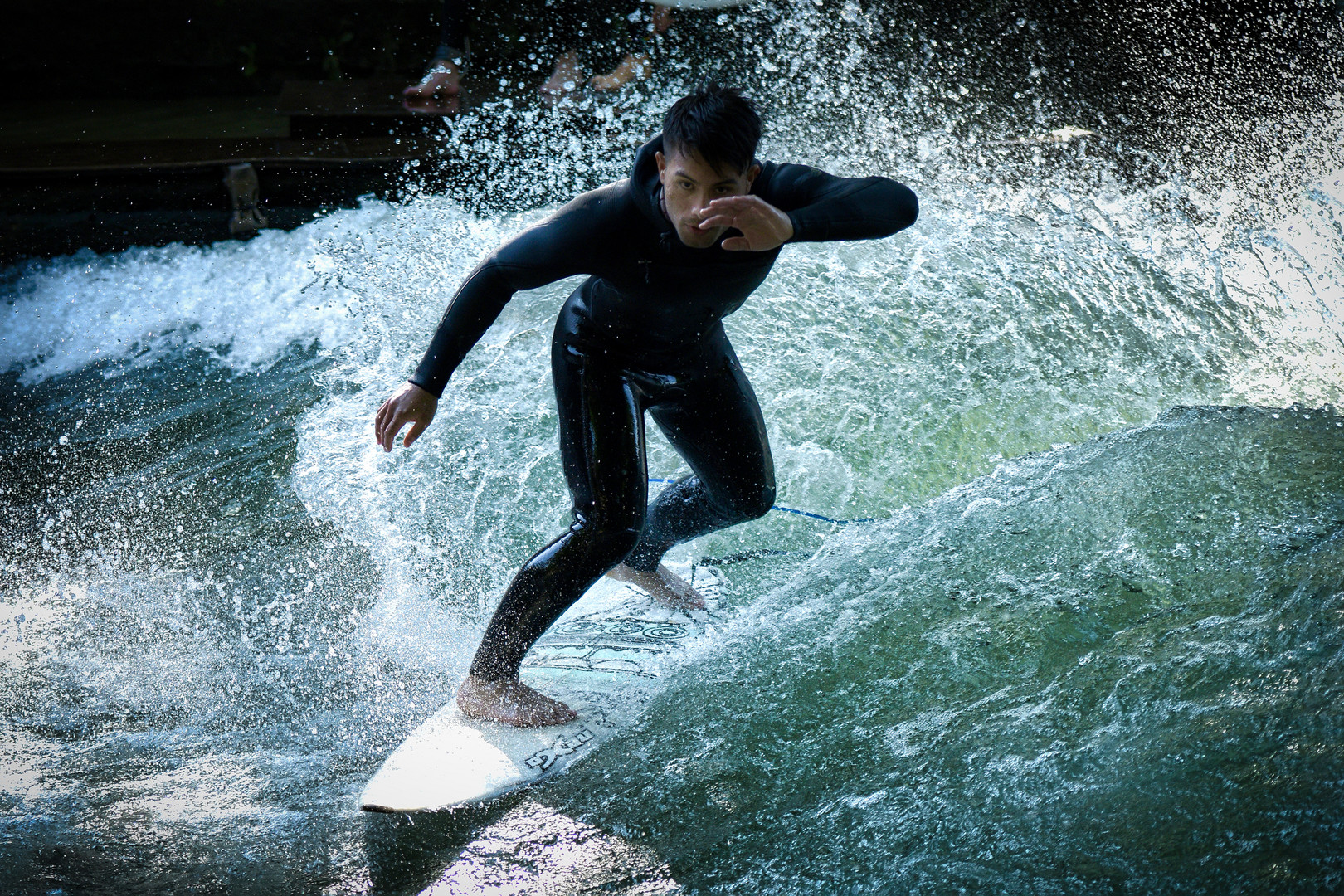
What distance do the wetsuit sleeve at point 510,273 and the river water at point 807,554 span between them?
3.38 feet

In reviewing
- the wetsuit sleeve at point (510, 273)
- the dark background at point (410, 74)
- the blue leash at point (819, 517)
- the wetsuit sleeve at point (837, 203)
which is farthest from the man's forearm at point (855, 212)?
the dark background at point (410, 74)

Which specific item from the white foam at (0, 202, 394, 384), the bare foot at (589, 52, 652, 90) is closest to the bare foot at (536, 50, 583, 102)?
the bare foot at (589, 52, 652, 90)

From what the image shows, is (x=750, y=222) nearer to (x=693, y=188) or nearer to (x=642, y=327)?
(x=693, y=188)

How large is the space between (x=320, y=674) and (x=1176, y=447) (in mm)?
2759

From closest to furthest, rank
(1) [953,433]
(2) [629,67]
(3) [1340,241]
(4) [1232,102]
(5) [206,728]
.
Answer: (5) [206,728] < (1) [953,433] < (3) [1340,241] < (4) [1232,102] < (2) [629,67]

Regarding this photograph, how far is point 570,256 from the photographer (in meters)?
2.21

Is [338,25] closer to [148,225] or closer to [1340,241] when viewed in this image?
[148,225]

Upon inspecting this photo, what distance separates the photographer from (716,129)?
195cm

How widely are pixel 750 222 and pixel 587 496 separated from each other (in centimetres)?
79

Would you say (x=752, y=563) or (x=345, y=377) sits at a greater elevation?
(x=345, y=377)

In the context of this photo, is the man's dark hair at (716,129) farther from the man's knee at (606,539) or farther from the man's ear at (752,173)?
the man's knee at (606,539)

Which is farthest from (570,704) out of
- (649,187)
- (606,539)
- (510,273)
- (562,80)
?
(562,80)

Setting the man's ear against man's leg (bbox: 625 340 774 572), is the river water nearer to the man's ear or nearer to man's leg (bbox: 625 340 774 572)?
man's leg (bbox: 625 340 774 572)

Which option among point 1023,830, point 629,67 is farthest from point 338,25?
point 1023,830
